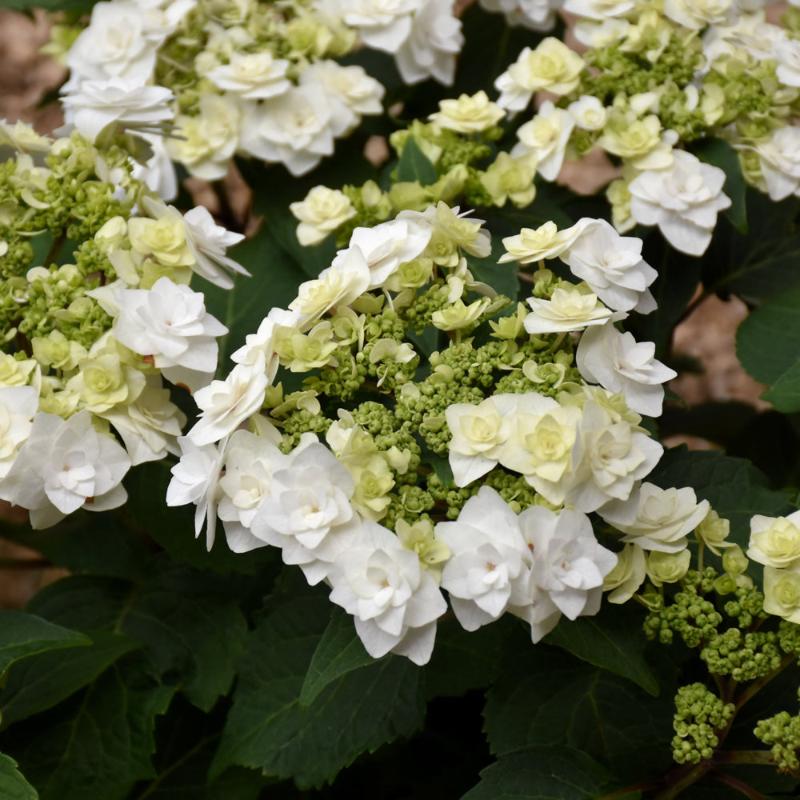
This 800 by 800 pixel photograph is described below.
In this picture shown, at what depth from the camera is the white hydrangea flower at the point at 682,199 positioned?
146 cm

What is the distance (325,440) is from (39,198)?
0.46 m

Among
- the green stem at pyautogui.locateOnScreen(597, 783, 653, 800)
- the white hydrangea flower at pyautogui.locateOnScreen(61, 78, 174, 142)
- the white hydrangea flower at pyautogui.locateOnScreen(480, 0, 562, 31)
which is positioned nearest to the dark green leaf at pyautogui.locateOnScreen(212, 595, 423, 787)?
the green stem at pyautogui.locateOnScreen(597, 783, 653, 800)

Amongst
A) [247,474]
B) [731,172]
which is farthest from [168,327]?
[731,172]

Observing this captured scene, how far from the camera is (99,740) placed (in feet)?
4.89

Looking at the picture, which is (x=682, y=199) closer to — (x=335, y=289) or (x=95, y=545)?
(x=335, y=289)

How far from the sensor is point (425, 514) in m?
1.05

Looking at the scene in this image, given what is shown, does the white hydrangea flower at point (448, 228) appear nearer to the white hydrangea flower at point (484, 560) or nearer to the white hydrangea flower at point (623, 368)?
the white hydrangea flower at point (623, 368)

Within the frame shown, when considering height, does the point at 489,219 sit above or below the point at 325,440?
Answer: below

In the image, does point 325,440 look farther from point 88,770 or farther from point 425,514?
point 88,770

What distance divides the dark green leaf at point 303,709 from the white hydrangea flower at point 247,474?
0.34 m

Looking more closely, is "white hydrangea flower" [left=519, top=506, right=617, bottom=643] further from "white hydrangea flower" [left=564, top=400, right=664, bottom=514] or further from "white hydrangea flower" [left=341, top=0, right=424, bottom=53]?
"white hydrangea flower" [left=341, top=0, right=424, bottom=53]

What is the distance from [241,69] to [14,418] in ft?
2.11

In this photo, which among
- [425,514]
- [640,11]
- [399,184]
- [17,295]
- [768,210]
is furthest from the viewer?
[768,210]

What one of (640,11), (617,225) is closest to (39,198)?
(617,225)
